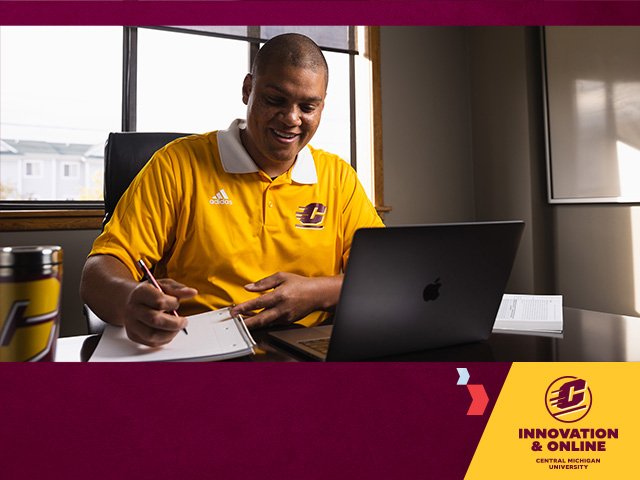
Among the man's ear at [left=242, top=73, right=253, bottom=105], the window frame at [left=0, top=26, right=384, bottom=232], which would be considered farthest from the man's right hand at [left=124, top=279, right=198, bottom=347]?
the window frame at [left=0, top=26, right=384, bottom=232]

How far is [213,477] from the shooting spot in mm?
402

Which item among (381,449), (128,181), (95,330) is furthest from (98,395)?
(128,181)

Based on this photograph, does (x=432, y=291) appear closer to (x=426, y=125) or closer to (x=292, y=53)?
(x=292, y=53)

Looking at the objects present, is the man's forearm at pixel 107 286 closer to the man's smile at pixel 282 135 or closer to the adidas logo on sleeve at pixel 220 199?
the adidas logo on sleeve at pixel 220 199

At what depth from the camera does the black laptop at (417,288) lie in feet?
1.70

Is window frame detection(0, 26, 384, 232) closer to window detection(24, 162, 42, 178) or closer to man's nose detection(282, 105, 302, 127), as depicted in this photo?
window detection(24, 162, 42, 178)

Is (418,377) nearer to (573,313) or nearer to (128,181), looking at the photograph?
(573,313)

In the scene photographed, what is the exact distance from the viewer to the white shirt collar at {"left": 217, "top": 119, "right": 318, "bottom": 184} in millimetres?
1212

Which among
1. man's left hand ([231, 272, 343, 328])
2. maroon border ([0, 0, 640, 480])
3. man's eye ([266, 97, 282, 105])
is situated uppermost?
man's eye ([266, 97, 282, 105])

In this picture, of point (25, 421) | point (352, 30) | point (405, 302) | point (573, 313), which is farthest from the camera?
point (352, 30)

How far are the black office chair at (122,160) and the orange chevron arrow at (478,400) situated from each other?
44.4 inches

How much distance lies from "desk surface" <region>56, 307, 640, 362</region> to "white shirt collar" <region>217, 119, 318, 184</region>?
0.51m

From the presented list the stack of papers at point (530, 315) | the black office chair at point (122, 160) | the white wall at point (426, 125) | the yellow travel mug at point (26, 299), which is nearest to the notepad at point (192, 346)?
the yellow travel mug at point (26, 299)

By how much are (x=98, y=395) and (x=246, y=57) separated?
95.1 inches
